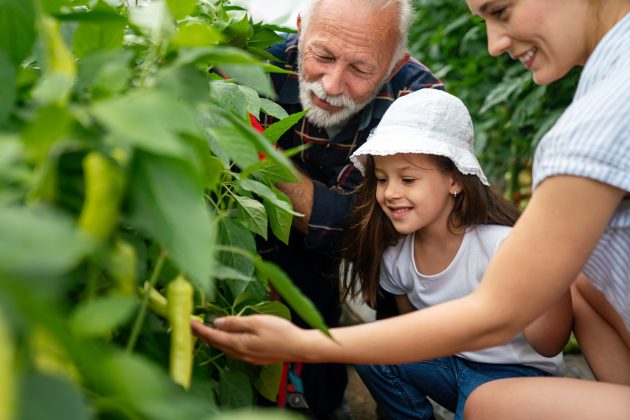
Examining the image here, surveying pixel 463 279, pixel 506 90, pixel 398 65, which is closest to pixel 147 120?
pixel 463 279

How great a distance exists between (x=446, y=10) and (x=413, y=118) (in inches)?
111

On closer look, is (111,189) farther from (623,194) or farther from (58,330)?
(623,194)

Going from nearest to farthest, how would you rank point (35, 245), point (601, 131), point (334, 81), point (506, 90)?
point (35, 245) → point (601, 131) → point (334, 81) → point (506, 90)

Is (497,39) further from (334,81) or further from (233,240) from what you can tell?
(334,81)

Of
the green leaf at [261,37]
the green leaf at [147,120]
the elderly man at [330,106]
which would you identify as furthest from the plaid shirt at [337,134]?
the green leaf at [147,120]

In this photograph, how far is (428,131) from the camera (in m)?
1.66

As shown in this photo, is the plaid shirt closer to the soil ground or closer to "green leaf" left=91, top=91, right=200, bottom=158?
the soil ground

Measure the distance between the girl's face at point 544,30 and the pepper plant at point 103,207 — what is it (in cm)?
→ 46

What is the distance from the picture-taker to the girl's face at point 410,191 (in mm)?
1672

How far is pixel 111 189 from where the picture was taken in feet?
1.80

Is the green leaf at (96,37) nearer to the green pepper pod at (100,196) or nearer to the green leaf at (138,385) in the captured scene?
the green pepper pod at (100,196)

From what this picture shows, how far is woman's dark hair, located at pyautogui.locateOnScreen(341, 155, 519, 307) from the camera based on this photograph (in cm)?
173

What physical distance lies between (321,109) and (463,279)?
2.07 ft

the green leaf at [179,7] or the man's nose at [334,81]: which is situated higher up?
the green leaf at [179,7]
